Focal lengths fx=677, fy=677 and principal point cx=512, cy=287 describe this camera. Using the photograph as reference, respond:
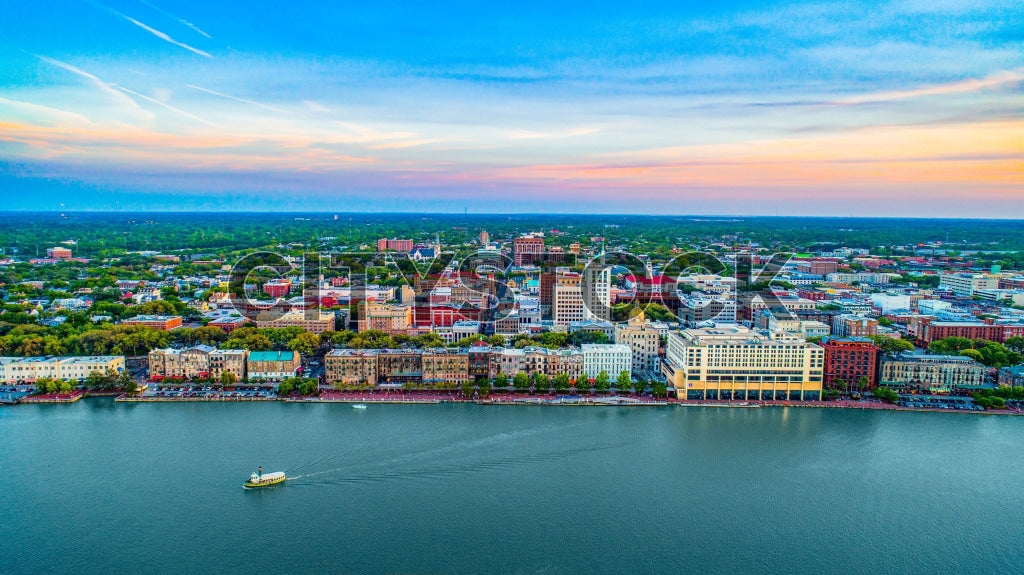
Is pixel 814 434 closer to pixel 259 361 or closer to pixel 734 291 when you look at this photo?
pixel 259 361

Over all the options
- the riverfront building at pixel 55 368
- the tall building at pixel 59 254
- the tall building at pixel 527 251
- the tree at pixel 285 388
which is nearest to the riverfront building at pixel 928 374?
the tree at pixel 285 388

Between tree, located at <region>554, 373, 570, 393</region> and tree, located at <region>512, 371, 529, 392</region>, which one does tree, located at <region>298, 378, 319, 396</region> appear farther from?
tree, located at <region>554, 373, 570, 393</region>

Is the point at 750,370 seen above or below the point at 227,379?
above

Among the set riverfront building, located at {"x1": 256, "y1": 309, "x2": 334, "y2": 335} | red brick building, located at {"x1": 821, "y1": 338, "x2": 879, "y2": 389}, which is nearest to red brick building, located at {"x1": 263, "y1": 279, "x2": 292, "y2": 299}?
riverfront building, located at {"x1": 256, "y1": 309, "x2": 334, "y2": 335}

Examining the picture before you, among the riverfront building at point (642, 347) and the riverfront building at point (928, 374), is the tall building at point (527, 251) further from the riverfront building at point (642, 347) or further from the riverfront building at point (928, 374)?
the riverfront building at point (928, 374)

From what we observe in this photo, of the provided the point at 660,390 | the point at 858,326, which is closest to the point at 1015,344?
the point at 858,326

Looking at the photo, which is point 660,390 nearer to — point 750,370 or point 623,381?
point 623,381

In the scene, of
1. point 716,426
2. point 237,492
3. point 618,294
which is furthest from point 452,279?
point 237,492
